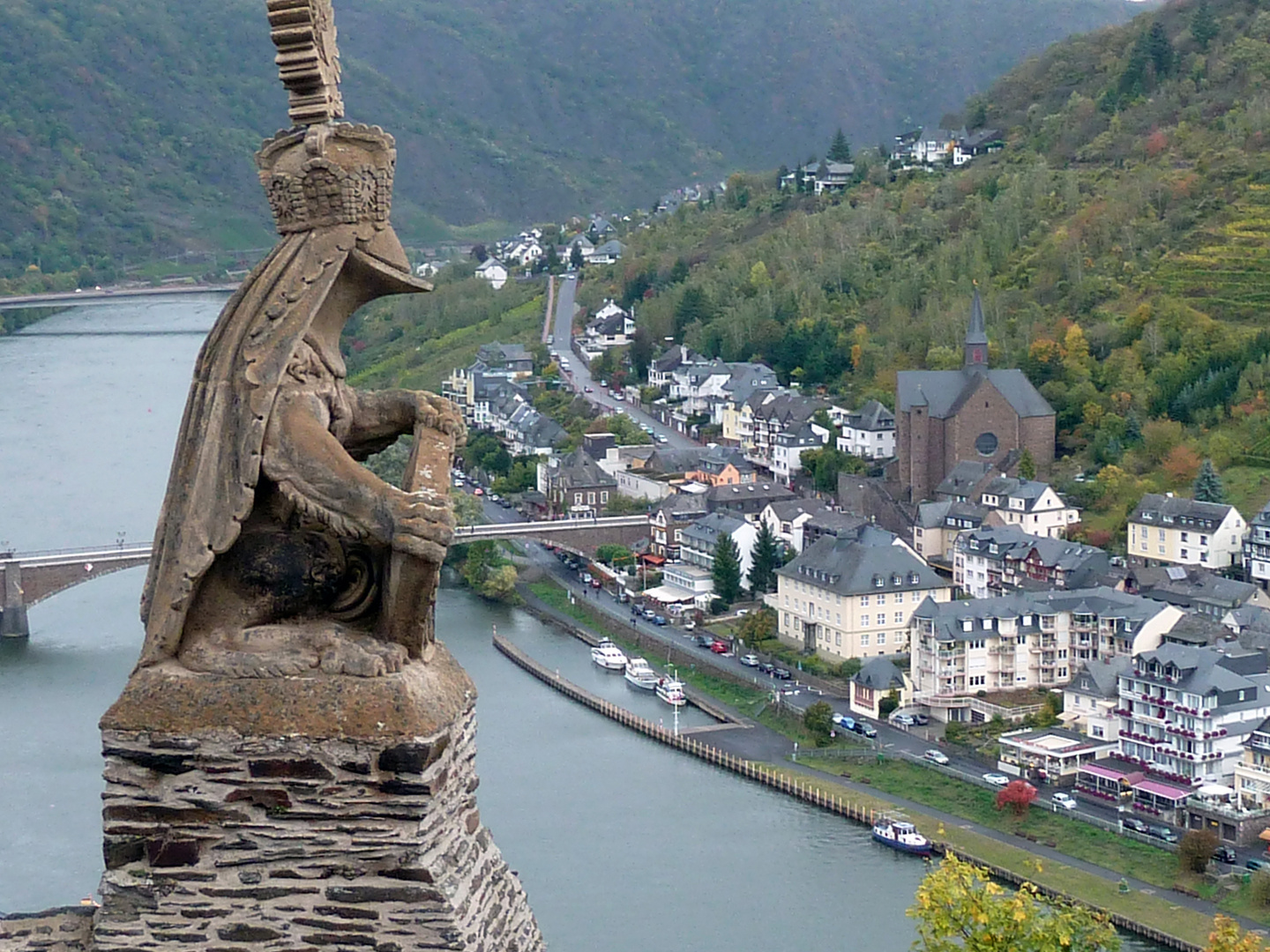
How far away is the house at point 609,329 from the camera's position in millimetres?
47594

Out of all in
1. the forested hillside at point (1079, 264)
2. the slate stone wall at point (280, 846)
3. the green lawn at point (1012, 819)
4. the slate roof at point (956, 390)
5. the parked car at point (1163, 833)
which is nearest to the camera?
the slate stone wall at point (280, 846)

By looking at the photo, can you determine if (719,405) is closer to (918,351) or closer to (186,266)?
(918,351)

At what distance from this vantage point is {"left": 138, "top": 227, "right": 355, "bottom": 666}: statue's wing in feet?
9.00

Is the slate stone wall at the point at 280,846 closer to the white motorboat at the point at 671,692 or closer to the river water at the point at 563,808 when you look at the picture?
the river water at the point at 563,808

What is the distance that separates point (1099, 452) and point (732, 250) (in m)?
20.3

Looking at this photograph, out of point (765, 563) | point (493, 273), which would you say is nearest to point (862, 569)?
point (765, 563)

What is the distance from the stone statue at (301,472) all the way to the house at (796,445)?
32057mm

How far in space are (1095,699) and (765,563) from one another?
8112mm

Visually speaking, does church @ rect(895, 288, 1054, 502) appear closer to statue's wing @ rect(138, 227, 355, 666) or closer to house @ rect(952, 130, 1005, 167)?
house @ rect(952, 130, 1005, 167)

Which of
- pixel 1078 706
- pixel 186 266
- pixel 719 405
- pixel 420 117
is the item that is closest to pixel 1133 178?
pixel 719 405

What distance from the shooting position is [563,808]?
62.5 feet

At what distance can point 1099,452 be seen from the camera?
31453mm

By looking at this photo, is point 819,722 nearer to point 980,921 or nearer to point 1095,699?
point 1095,699

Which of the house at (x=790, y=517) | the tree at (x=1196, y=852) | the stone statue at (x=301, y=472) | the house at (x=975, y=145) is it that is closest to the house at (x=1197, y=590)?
the house at (x=790, y=517)
